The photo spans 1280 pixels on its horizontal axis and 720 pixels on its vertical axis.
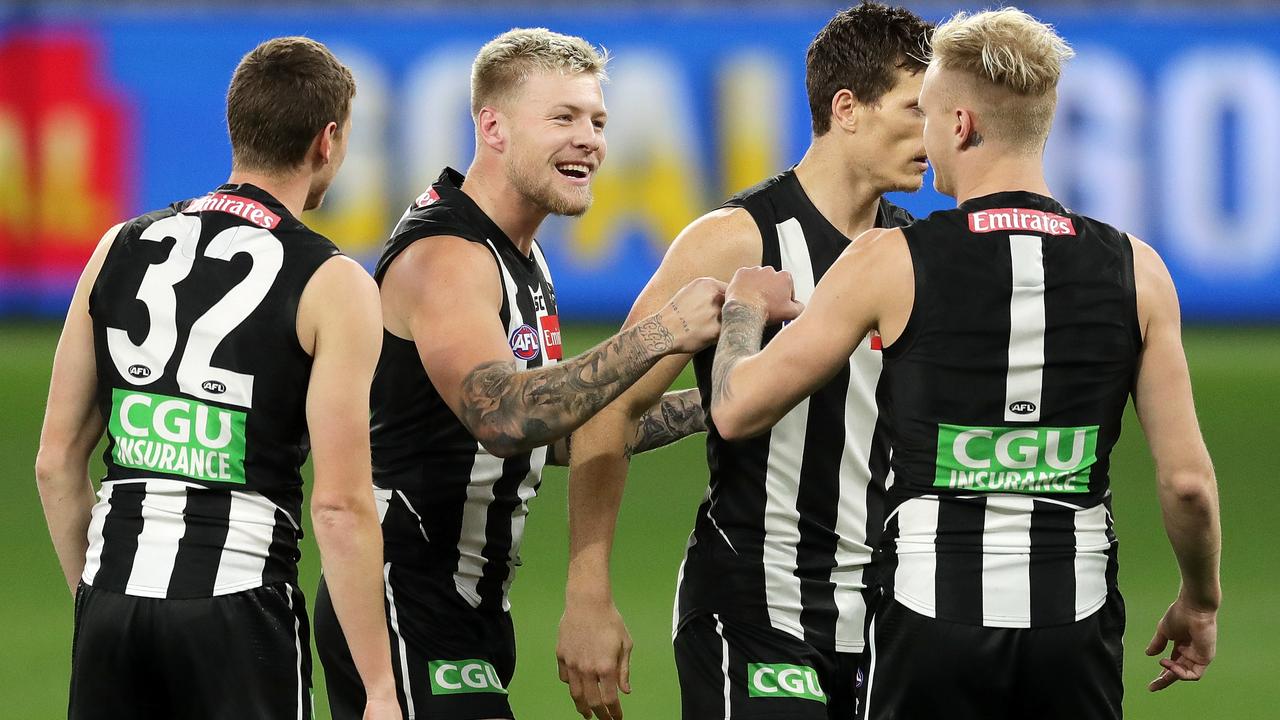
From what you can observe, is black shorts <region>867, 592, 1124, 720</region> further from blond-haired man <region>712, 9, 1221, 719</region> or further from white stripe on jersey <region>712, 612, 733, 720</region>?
white stripe on jersey <region>712, 612, 733, 720</region>

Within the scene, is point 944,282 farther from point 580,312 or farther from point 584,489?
point 580,312

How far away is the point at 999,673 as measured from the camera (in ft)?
11.5

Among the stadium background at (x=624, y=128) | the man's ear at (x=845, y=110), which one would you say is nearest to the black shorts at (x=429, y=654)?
the man's ear at (x=845, y=110)

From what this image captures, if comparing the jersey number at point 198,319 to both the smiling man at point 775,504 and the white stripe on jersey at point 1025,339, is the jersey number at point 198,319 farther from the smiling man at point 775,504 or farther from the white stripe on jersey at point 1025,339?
the white stripe on jersey at point 1025,339

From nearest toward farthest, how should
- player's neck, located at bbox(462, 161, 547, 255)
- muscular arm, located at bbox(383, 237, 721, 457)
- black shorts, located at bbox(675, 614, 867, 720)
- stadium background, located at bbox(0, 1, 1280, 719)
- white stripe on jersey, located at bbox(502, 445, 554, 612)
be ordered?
muscular arm, located at bbox(383, 237, 721, 457)
black shorts, located at bbox(675, 614, 867, 720)
white stripe on jersey, located at bbox(502, 445, 554, 612)
player's neck, located at bbox(462, 161, 547, 255)
stadium background, located at bbox(0, 1, 1280, 719)

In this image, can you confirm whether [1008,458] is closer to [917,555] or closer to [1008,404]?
[1008,404]

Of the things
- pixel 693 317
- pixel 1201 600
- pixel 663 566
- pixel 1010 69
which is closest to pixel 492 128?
pixel 693 317

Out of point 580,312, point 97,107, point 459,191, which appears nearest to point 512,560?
point 459,191

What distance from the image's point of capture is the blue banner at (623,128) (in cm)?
1364

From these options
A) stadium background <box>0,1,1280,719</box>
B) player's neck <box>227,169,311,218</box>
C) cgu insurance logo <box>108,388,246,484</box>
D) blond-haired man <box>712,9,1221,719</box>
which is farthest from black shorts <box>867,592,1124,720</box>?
stadium background <box>0,1,1280,719</box>

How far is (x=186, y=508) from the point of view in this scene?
12.0ft

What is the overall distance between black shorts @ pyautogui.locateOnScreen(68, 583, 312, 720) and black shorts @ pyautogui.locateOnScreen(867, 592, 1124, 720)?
1430 millimetres

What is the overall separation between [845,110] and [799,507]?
1.14 metres

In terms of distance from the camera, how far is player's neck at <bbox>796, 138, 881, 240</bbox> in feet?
14.8
